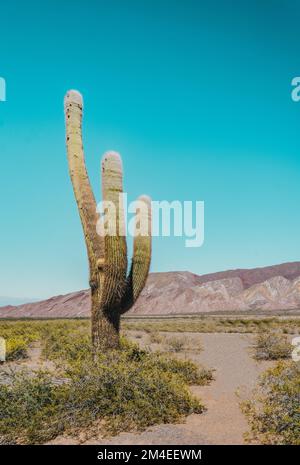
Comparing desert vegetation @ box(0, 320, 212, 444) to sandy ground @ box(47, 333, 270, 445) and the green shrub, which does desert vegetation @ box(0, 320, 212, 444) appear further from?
sandy ground @ box(47, 333, 270, 445)

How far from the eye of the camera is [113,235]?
891cm

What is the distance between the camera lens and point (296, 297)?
79062mm

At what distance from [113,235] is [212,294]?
77.0m

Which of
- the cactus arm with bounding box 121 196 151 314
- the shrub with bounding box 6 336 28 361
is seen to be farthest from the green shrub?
the shrub with bounding box 6 336 28 361

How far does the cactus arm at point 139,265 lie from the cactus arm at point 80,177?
2.73 ft

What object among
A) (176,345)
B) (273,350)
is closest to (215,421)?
(273,350)

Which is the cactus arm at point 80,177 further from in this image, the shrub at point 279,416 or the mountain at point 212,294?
the mountain at point 212,294

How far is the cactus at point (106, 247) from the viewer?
29.8 ft

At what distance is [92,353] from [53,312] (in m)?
94.9

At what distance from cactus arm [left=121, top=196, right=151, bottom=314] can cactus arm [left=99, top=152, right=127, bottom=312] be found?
44cm

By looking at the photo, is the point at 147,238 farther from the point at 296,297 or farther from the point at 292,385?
the point at 296,297

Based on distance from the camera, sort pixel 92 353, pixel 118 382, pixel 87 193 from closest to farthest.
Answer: pixel 118 382 < pixel 92 353 < pixel 87 193

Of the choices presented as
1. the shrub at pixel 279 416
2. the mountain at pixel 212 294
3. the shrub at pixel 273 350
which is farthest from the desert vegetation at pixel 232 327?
the mountain at pixel 212 294
